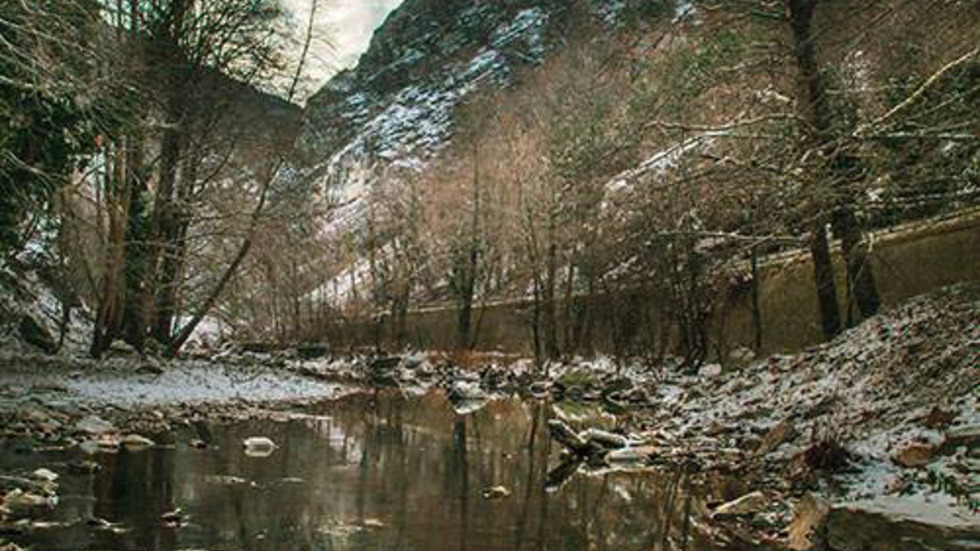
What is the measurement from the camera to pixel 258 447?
11562 millimetres

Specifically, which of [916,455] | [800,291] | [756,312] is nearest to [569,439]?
[916,455]

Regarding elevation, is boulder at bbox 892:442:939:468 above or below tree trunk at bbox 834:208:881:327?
below

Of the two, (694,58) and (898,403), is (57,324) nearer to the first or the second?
(694,58)

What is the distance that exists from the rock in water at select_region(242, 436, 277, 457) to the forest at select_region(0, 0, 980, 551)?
49mm

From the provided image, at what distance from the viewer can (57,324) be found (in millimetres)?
20047

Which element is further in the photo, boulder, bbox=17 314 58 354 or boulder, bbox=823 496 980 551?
boulder, bbox=17 314 58 354

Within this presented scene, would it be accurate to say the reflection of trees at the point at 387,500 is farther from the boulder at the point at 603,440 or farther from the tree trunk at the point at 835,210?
the tree trunk at the point at 835,210

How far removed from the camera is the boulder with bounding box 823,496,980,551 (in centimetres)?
561

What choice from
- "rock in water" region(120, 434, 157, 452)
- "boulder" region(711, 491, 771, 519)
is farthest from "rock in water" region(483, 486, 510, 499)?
"rock in water" region(120, 434, 157, 452)

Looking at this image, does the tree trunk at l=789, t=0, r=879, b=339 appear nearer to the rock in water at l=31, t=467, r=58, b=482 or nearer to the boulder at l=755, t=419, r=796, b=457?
the boulder at l=755, t=419, r=796, b=457

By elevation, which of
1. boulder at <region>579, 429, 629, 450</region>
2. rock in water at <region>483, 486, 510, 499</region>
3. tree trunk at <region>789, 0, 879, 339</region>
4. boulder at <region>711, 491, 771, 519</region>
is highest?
tree trunk at <region>789, 0, 879, 339</region>

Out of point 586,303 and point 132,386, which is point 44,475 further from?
point 586,303

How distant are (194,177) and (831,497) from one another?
57.7 feet

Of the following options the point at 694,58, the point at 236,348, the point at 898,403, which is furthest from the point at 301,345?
the point at 898,403
